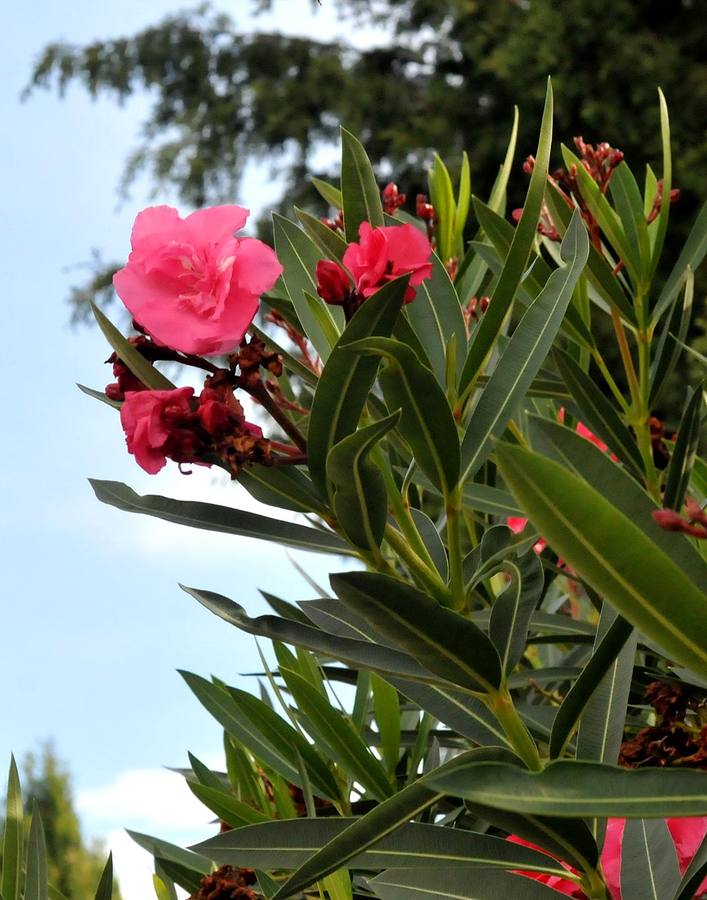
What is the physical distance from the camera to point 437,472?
652 millimetres

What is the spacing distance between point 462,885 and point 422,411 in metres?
0.28

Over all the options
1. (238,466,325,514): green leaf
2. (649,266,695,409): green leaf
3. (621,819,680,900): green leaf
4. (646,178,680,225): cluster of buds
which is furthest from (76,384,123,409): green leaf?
(646,178,680,225): cluster of buds

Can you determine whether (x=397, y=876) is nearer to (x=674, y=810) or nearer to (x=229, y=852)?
(x=229, y=852)

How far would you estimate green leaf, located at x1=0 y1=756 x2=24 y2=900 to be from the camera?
0.89 m

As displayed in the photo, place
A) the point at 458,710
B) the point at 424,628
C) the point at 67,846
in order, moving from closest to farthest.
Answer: the point at 424,628 → the point at 458,710 → the point at 67,846

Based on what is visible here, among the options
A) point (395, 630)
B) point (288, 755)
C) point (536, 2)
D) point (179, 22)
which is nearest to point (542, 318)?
point (395, 630)

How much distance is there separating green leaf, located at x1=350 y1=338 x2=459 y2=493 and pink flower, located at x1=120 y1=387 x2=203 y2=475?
105 mm

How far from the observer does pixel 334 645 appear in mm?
612

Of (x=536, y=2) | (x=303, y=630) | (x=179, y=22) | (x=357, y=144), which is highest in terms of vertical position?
(x=179, y=22)

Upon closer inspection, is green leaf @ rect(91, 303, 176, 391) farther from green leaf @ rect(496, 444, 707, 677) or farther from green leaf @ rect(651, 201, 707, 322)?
green leaf @ rect(651, 201, 707, 322)

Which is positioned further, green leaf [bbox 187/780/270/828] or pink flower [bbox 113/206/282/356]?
green leaf [bbox 187/780/270/828]

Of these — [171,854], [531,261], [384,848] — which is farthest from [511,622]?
[171,854]

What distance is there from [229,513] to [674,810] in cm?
32

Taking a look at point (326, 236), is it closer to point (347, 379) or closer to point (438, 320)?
point (438, 320)
